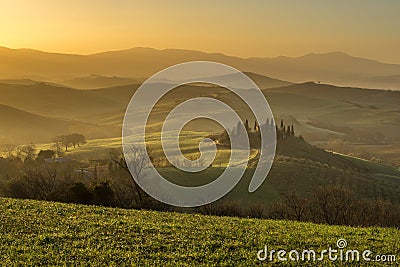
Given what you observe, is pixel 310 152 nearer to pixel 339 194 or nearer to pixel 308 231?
pixel 339 194

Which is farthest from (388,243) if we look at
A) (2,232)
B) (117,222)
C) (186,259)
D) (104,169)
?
(104,169)

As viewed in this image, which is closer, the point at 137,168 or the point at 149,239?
the point at 149,239

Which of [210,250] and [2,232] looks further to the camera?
[2,232]

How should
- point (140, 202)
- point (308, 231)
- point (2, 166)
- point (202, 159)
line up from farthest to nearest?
point (202, 159), point (2, 166), point (140, 202), point (308, 231)

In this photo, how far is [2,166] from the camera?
12294 centimetres

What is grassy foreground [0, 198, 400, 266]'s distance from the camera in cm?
1716

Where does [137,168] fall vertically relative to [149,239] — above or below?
below

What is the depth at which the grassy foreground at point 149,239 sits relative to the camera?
56.3ft

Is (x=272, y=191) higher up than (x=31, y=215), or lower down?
lower down

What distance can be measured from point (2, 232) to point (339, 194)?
154ft

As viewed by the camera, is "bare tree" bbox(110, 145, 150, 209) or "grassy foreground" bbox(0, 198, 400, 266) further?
"bare tree" bbox(110, 145, 150, 209)

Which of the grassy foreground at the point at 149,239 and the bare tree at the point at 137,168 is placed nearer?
the grassy foreground at the point at 149,239

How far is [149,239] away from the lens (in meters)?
20.2

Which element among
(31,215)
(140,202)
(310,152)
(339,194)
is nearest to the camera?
(31,215)
